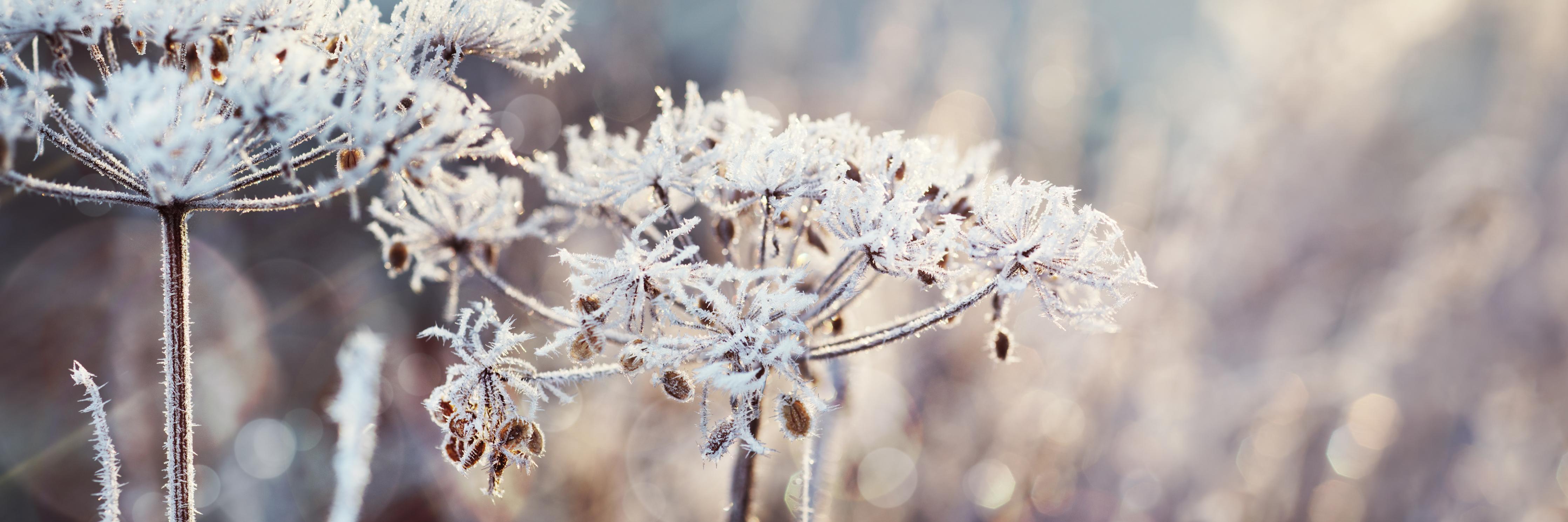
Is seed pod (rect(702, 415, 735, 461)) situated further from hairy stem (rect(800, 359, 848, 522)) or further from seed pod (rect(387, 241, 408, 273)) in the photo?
seed pod (rect(387, 241, 408, 273))

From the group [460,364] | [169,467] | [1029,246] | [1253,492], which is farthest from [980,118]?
[169,467]

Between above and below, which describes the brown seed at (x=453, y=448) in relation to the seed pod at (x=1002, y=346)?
below

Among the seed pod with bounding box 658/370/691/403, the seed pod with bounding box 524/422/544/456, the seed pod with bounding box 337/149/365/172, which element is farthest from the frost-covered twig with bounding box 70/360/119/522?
the seed pod with bounding box 658/370/691/403

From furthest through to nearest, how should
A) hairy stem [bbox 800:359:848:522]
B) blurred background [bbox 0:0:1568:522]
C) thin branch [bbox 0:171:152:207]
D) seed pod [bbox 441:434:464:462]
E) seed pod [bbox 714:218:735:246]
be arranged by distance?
blurred background [bbox 0:0:1568:522] → hairy stem [bbox 800:359:848:522] → seed pod [bbox 714:218:735:246] → seed pod [bbox 441:434:464:462] → thin branch [bbox 0:171:152:207]

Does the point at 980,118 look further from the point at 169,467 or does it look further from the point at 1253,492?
the point at 169,467

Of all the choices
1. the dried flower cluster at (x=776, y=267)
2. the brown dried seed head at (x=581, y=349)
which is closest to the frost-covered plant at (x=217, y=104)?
the dried flower cluster at (x=776, y=267)

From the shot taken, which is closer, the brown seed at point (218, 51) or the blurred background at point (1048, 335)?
the brown seed at point (218, 51)

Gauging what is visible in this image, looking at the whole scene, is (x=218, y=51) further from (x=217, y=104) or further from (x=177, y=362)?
(x=177, y=362)

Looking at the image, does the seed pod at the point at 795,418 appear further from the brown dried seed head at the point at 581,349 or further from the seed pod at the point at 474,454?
the seed pod at the point at 474,454
